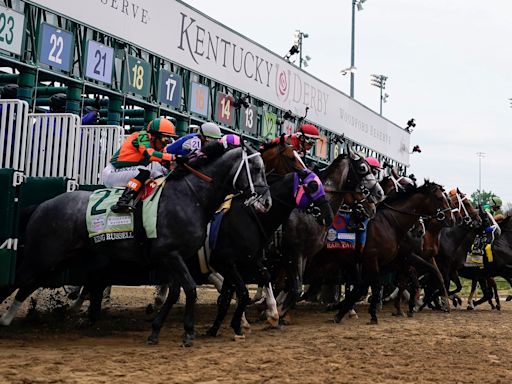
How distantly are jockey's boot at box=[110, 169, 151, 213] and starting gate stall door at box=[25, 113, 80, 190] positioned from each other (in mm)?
1139

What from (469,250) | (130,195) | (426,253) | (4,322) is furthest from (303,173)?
(469,250)

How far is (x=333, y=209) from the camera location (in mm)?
11867

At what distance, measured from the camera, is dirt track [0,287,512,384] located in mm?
6609

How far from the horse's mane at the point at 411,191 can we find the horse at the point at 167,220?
5252 millimetres

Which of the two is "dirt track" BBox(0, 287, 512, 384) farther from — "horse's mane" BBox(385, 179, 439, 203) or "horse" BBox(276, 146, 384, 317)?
"horse's mane" BBox(385, 179, 439, 203)

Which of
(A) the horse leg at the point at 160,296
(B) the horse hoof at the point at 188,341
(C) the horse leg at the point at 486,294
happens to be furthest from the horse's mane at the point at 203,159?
(C) the horse leg at the point at 486,294

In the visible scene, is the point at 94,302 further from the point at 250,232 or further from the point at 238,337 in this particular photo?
the point at 250,232

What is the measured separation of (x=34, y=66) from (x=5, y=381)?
881 centimetres

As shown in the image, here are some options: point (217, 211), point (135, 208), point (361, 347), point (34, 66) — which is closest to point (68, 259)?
point (135, 208)

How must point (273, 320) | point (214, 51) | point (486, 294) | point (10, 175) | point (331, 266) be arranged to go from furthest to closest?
1. point (214, 51)
2. point (486, 294)
3. point (331, 266)
4. point (273, 320)
5. point (10, 175)

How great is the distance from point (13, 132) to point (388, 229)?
663 cm

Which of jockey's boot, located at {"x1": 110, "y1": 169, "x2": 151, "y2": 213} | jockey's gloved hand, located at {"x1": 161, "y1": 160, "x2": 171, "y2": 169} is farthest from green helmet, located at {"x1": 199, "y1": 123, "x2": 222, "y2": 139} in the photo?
jockey's boot, located at {"x1": 110, "y1": 169, "x2": 151, "y2": 213}

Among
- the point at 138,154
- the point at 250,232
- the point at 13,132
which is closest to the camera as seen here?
the point at 13,132

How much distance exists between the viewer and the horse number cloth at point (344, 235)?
12781 millimetres
